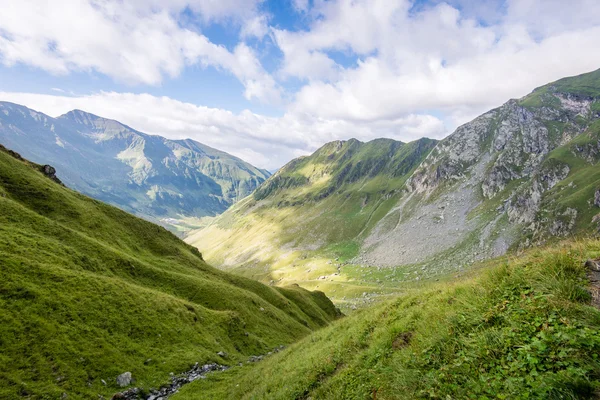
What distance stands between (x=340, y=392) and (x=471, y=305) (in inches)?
221

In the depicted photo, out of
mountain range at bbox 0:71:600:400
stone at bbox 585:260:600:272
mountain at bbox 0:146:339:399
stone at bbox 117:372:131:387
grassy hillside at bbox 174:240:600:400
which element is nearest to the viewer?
grassy hillside at bbox 174:240:600:400

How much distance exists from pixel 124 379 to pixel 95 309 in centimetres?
922

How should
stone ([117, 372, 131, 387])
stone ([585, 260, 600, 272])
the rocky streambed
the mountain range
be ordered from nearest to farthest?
the mountain range, stone ([585, 260, 600, 272]), the rocky streambed, stone ([117, 372, 131, 387])

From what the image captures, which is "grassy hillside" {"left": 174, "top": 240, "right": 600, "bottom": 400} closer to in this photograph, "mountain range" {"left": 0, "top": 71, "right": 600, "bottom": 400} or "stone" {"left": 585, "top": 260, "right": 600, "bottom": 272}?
"mountain range" {"left": 0, "top": 71, "right": 600, "bottom": 400}

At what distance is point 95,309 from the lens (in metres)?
29.7

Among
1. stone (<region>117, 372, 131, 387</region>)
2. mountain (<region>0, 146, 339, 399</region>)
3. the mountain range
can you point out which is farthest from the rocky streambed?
mountain (<region>0, 146, 339, 399</region>)

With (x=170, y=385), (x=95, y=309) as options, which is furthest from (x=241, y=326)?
(x=95, y=309)

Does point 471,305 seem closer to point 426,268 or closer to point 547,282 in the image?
point 547,282

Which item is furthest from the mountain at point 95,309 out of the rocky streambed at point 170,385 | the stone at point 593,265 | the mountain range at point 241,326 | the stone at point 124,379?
the stone at point 593,265

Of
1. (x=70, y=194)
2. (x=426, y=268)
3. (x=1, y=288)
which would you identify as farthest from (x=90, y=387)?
(x=426, y=268)

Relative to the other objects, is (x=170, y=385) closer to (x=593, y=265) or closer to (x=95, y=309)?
(x=95, y=309)

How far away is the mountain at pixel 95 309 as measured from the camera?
2241 centimetres

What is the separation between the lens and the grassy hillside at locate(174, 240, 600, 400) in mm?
6043

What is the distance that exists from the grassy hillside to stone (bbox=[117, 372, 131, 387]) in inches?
672
